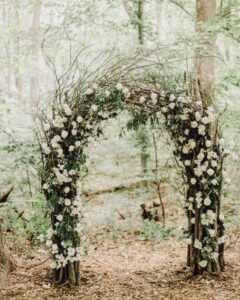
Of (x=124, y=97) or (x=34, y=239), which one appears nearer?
(x=124, y=97)

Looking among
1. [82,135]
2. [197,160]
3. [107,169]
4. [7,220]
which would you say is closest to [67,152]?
[82,135]

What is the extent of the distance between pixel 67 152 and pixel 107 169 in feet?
20.0

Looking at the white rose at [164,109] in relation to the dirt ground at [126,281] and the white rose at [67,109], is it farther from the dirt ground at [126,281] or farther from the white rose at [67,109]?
the dirt ground at [126,281]

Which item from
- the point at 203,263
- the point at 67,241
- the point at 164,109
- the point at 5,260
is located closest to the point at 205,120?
the point at 164,109

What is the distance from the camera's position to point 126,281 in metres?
5.73

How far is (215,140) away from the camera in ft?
17.5

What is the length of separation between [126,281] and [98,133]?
2.18m

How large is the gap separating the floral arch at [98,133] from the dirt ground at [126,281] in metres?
0.29

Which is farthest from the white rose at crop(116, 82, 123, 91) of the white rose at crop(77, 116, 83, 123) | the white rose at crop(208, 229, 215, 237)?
the white rose at crop(208, 229, 215, 237)

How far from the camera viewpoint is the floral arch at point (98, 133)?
5.13 metres

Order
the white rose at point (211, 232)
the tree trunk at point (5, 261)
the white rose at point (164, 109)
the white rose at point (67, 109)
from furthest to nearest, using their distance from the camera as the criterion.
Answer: the tree trunk at point (5, 261) < the white rose at point (211, 232) < the white rose at point (164, 109) < the white rose at point (67, 109)

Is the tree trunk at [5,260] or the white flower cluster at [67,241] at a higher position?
the white flower cluster at [67,241]

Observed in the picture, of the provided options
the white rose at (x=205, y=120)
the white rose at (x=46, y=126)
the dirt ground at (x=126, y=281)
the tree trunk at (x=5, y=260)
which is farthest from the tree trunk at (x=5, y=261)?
the white rose at (x=205, y=120)

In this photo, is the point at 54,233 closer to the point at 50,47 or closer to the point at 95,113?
the point at 95,113
